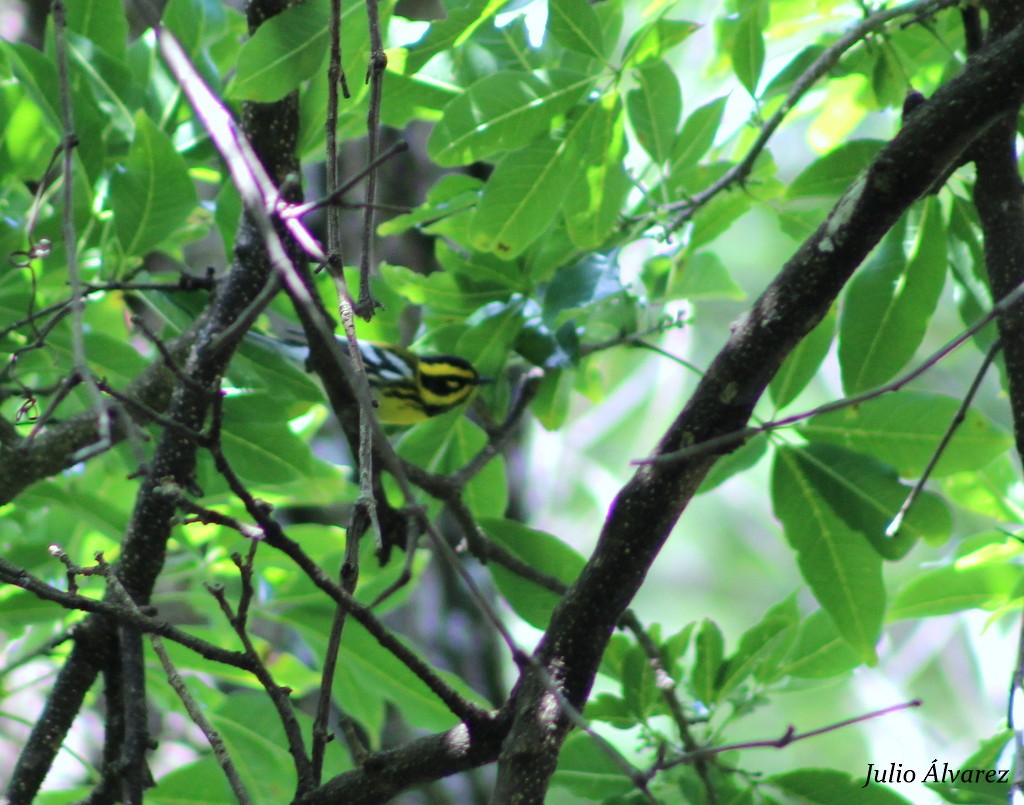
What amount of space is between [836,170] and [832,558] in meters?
0.70

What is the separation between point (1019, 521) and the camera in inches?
78.6

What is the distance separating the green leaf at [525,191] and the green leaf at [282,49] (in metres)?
0.36

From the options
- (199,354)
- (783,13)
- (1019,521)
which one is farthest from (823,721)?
(199,354)

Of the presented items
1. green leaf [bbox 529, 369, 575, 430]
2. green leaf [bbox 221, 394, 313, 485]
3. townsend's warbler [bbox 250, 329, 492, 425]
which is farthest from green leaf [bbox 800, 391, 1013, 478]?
townsend's warbler [bbox 250, 329, 492, 425]

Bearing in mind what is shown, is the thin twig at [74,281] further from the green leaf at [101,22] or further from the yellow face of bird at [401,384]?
the yellow face of bird at [401,384]

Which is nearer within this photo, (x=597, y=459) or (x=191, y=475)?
(x=191, y=475)

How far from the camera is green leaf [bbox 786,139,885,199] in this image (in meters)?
1.80

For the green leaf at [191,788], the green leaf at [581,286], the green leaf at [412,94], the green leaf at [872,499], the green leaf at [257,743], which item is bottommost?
the green leaf at [191,788]

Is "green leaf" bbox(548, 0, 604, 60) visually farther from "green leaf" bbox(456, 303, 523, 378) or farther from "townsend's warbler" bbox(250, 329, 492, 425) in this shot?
"townsend's warbler" bbox(250, 329, 492, 425)

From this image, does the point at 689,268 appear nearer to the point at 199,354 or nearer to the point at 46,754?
the point at 199,354

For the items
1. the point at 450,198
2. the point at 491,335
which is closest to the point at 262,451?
the point at 491,335

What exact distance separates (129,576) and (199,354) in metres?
0.47

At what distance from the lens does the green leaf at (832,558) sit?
5.58 ft

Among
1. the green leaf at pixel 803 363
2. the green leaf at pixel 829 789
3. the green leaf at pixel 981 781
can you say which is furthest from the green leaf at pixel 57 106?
the green leaf at pixel 981 781
